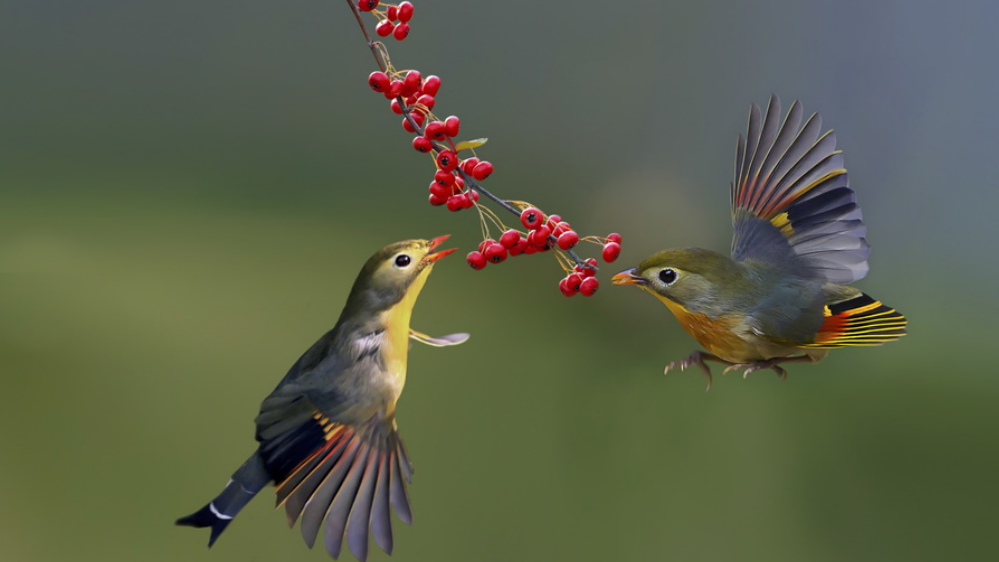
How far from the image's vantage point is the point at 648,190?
153cm

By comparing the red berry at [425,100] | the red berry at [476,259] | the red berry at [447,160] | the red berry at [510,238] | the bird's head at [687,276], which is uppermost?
the red berry at [425,100]

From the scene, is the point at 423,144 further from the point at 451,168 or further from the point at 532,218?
the point at 532,218

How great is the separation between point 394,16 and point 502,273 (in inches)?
17.2

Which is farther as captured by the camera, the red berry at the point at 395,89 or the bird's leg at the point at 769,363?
the bird's leg at the point at 769,363

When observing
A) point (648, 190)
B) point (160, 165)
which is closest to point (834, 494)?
point (648, 190)

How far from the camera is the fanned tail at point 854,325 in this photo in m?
1.14

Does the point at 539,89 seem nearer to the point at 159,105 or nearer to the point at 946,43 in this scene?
the point at 159,105

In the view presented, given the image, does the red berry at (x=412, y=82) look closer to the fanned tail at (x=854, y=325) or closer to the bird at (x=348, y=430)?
the bird at (x=348, y=430)

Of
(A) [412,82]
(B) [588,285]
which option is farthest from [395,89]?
(B) [588,285]

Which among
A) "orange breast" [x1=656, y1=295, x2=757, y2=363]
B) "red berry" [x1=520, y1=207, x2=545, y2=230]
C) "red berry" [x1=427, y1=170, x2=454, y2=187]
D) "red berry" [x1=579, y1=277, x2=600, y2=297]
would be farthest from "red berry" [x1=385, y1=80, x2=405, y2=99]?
"orange breast" [x1=656, y1=295, x2=757, y2=363]

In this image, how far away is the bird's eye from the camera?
1157 millimetres

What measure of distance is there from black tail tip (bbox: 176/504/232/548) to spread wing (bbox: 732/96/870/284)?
0.74 m

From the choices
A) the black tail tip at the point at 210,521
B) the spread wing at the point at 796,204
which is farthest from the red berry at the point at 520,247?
the black tail tip at the point at 210,521

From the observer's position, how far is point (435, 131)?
1048 mm
